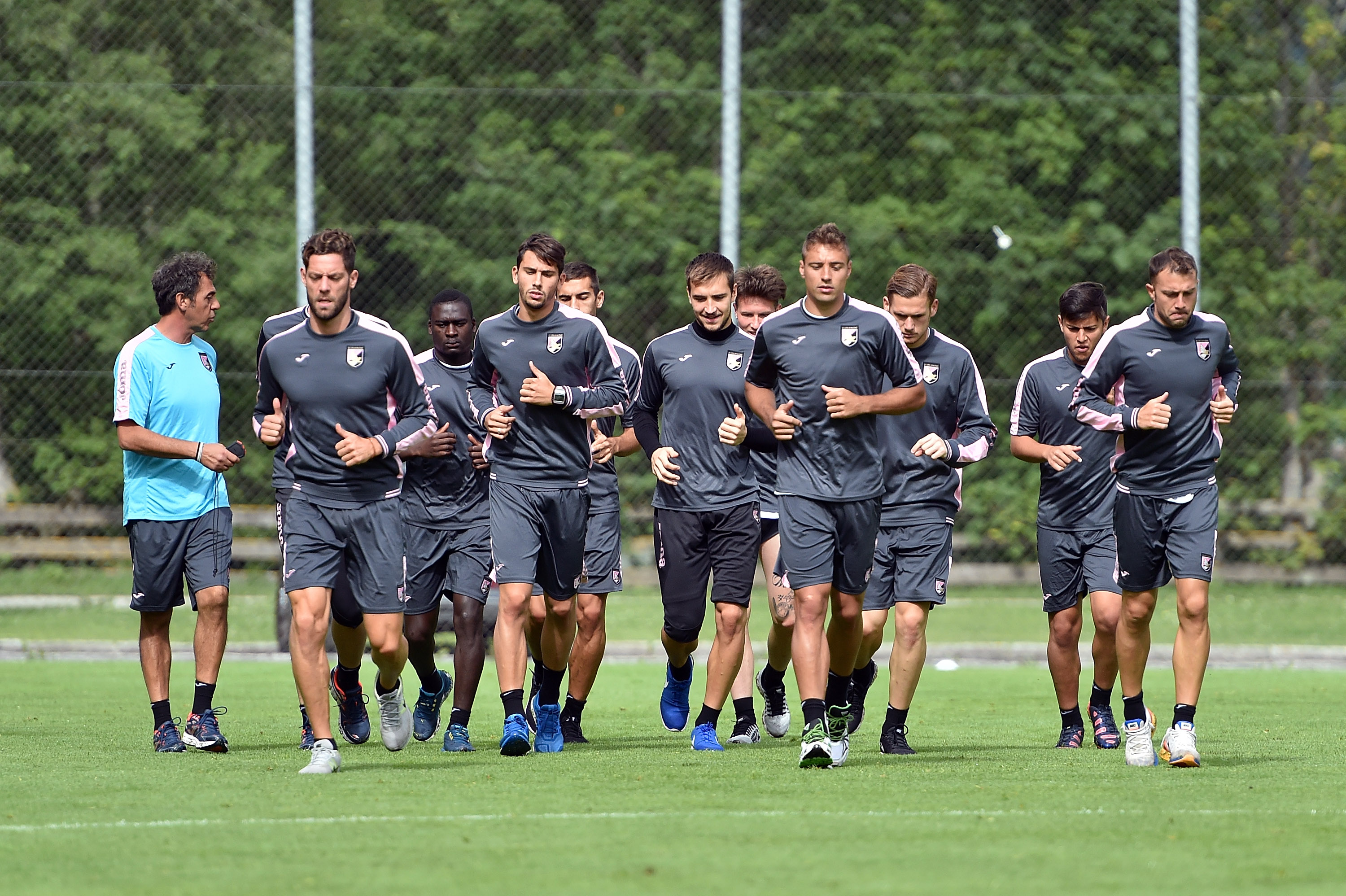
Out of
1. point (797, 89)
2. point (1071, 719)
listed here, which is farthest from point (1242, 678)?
point (797, 89)

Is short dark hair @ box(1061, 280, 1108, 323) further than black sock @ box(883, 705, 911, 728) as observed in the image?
Yes

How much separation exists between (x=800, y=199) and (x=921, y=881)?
1545cm


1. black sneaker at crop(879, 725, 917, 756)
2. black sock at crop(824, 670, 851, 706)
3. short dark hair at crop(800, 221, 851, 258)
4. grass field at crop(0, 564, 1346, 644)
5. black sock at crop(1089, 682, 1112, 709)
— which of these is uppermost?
short dark hair at crop(800, 221, 851, 258)

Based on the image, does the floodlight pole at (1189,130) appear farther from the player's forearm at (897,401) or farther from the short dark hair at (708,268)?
the player's forearm at (897,401)

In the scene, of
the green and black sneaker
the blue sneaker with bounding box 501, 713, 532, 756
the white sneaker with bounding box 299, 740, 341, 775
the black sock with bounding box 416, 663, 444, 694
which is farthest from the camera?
the black sock with bounding box 416, 663, 444, 694

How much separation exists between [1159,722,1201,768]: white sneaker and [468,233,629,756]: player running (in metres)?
2.80

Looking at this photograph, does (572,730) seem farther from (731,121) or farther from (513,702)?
(731,121)

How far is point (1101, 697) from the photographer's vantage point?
9203mm

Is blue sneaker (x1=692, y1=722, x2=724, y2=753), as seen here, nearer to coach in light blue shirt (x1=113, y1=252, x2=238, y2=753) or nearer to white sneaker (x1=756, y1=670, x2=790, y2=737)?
white sneaker (x1=756, y1=670, x2=790, y2=737)

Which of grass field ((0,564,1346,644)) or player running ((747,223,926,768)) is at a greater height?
player running ((747,223,926,768))

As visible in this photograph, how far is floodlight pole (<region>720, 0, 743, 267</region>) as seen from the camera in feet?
57.9

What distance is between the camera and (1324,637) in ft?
53.1

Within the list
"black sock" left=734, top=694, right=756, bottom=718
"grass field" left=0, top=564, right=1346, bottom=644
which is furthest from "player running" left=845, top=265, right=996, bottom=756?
"grass field" left=0, top=564, right=1346, bottom=644

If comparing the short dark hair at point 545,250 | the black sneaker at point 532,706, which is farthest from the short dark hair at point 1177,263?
the black sneaker at point 532,706
